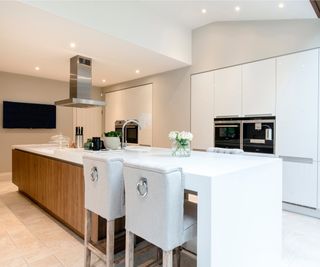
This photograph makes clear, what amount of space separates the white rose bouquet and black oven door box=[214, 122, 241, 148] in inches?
79.6

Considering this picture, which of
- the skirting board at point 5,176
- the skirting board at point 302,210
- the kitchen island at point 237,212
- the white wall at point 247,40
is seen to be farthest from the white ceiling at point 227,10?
the skirting board at point 5,176

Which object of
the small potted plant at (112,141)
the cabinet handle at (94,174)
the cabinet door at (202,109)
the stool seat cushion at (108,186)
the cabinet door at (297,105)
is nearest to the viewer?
the stool seat cushion at (108,186)

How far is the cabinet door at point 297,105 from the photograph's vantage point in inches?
124

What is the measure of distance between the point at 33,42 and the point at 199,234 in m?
3.53

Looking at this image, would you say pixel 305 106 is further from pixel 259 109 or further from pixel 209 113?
pixel 209 113

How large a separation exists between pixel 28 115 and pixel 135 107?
256 cm

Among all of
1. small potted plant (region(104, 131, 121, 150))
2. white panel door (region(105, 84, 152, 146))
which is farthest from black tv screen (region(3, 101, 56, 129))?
small potted plant (region(104, 131, 121, 150))

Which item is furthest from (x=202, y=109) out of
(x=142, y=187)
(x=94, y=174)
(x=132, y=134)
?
(x=142, y=187)

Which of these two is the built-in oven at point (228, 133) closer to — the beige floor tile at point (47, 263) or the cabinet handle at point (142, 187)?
the cabinet handle at point (142, 187)

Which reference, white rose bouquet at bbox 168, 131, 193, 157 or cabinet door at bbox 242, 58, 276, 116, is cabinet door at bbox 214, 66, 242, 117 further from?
white rose bouquet at bbox 168, 131, 193, 157

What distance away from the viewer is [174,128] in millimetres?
5051

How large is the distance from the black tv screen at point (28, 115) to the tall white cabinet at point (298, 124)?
203 inches

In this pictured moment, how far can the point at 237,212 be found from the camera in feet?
4.71

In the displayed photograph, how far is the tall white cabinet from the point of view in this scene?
317 centimetres
